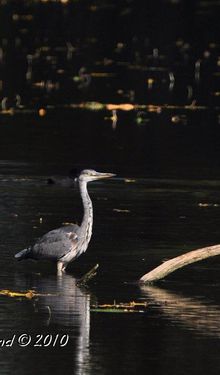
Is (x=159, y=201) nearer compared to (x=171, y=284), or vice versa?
(x=171, y=284)

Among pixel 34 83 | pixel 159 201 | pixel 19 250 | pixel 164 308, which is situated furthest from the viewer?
pixel 34 83

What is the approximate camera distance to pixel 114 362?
539 inches

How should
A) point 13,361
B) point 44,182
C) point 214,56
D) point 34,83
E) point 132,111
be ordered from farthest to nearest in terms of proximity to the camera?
point 214,56 < point 34,83 < point 132,111 < point 44,182 < point 13,361

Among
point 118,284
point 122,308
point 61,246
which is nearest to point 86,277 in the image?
point 118,284

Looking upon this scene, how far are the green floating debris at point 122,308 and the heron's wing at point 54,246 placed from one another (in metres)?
1.94

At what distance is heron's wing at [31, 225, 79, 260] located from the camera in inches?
705

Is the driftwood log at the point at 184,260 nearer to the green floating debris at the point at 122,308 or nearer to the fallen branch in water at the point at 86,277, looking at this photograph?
the fallen branch in water at the point at 86,277

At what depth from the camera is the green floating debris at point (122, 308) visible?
1582 centimetres

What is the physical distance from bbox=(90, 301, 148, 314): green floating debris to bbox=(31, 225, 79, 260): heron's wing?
194 centimetres

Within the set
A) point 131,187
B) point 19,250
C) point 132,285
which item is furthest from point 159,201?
point 132,285

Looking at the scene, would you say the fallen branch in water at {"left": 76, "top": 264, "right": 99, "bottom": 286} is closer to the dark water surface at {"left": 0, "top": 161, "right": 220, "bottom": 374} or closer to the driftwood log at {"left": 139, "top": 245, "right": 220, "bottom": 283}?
the dark water surface at {"left": 0, "top": 161, "right": 220, "bottom": 374}

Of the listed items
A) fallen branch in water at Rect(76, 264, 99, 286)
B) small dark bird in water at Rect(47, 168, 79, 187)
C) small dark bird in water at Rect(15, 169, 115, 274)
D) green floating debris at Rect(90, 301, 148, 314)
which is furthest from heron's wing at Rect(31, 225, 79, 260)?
small dark bird in water at Rect(47, 168, 79, 187)

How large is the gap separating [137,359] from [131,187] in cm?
1123

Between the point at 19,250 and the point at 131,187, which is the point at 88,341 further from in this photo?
the point at 131,187
